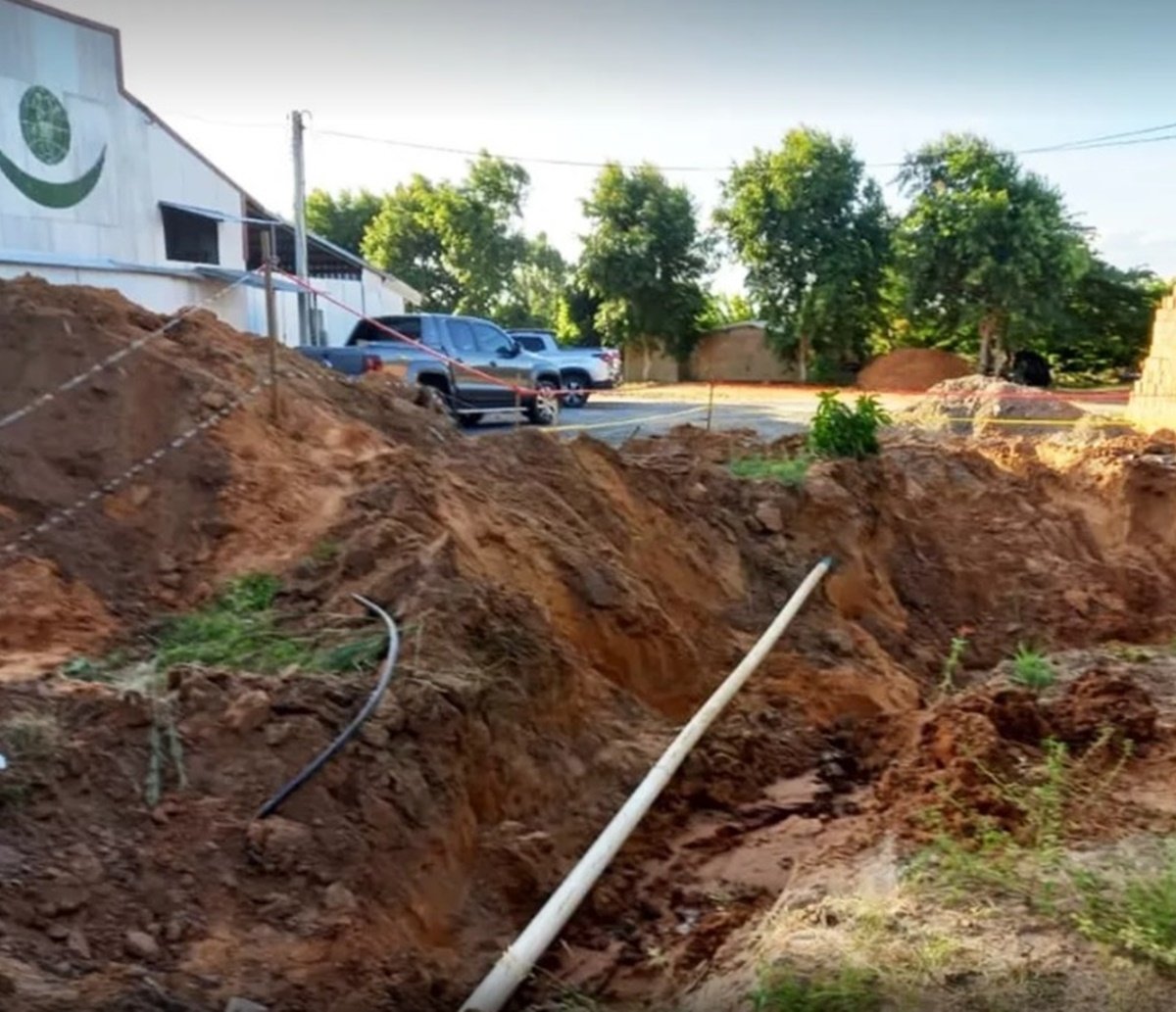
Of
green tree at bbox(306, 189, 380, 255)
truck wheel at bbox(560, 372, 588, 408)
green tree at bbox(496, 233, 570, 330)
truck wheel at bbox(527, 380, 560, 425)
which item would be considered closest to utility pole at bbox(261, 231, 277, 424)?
truck wheel at bbox(527, 380, 560, 425)

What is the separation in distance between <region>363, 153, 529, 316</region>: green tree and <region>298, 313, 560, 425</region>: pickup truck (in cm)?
2431

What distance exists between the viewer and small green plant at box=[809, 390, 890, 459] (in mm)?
11523

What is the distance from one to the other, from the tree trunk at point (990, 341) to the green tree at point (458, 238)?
19.3 meters

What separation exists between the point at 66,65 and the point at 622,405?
43.3 feet

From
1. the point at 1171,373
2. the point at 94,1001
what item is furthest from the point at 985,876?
the point at 1171,373

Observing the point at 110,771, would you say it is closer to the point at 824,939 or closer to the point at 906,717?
the point at 824,939

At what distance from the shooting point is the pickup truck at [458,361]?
16484 mm

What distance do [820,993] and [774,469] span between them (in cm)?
767

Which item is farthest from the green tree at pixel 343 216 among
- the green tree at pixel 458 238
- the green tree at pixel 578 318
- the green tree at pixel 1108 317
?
the green tree at pixel 1108 317

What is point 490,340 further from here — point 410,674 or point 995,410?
point 410,674

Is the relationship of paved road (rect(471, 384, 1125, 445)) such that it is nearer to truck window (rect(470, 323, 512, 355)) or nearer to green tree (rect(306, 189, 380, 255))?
truck window (rect(470, 323, 512, 355))

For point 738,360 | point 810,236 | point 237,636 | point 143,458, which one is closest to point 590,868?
point 237,636

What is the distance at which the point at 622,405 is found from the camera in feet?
86.5

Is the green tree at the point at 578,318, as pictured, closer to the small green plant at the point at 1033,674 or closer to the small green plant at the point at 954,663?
the small green plant at the point at 954,663
